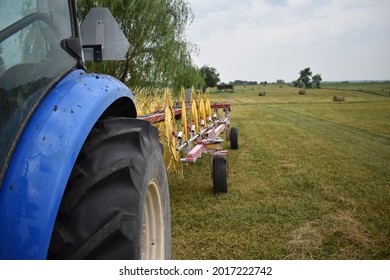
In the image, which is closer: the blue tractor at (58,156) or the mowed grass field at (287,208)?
the blue tractor at (58,156)

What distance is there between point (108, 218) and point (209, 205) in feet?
7.98

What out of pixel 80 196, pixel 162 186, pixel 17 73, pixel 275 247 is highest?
pixel 17 73

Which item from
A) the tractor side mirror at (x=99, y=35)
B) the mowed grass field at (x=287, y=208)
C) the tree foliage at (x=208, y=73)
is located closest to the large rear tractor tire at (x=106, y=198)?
the tractor side mirror at (x=99, y=35)

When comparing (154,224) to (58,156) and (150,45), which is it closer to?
(58,156)

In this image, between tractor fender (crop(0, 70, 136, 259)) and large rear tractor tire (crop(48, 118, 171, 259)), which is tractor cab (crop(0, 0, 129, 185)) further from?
large rear tractor tire (crop(48, 118, 171, 259))

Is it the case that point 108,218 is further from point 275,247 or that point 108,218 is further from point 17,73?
point 275,247

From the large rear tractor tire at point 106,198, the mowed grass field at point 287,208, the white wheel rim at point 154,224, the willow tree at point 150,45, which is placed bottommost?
the mowed grass field at point 287,208

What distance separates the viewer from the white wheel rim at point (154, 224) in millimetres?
1507

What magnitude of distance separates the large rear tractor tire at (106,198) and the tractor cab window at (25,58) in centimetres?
22

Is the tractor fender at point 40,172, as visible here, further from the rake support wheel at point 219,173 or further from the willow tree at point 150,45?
the willow tree at point 150,45

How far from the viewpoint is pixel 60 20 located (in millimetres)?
1378

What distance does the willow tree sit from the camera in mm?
8945

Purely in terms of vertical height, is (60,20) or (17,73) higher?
(60,20)
